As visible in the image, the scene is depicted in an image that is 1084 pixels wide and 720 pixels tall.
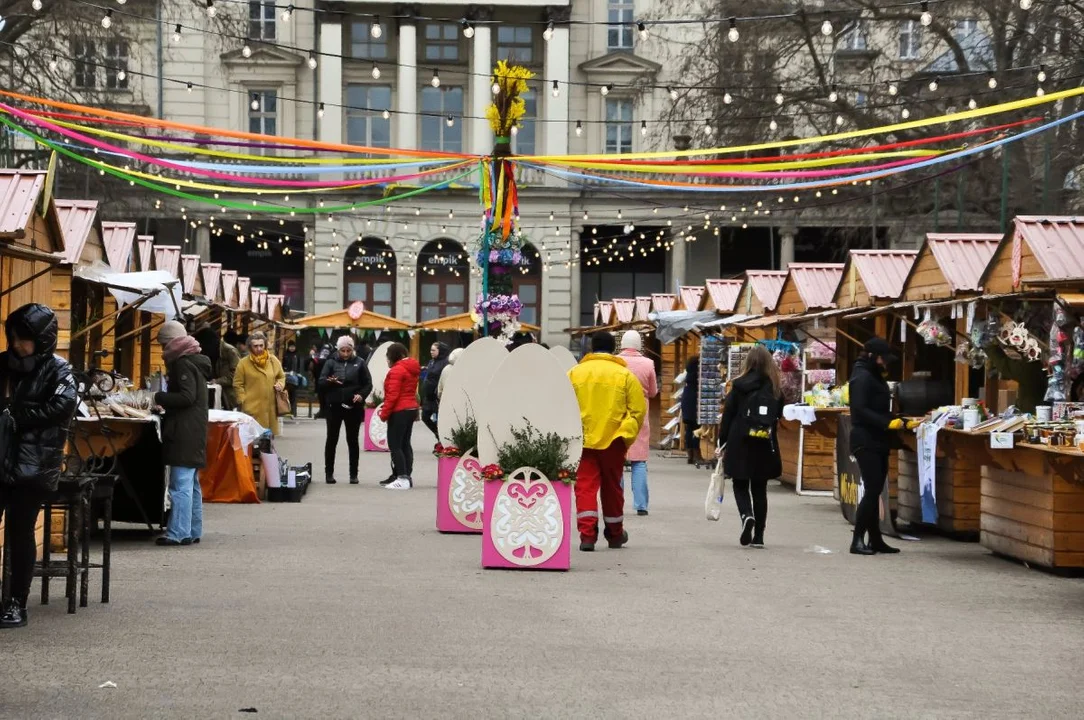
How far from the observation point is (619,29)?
6000 cm

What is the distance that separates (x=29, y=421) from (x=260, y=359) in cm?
1247

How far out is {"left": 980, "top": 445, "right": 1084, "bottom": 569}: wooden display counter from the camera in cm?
1252

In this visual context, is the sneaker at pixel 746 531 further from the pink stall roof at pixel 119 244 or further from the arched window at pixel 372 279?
the arched window at pixel 372 279

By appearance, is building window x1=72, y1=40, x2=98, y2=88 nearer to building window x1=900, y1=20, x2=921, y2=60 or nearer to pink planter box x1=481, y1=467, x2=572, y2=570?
pink planter box x1=481, y1=467, x2=572, y2=570

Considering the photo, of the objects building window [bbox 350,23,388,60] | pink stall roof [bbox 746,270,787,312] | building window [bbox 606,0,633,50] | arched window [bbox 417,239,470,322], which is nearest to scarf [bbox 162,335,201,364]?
pink stall roof [bbox 746,270,787,312]

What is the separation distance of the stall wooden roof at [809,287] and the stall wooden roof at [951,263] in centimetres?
415

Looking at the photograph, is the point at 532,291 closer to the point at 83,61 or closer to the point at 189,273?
the point at 189,273

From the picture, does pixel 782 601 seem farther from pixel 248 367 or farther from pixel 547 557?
pixel 248 367

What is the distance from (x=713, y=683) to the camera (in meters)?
7.97

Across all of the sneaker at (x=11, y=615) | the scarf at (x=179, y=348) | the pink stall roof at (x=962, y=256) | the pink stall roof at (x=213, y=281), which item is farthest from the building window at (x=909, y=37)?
the sneaker at (x=11, y=615)

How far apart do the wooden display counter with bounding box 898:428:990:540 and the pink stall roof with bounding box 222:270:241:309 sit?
711 inches

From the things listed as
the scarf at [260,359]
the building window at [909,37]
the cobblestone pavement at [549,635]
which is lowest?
the cobblestone pavement at [549,635]

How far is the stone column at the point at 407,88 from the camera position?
58531 millimetres

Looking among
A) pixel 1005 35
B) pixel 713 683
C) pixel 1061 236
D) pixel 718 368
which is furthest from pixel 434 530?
pixel 1005 35
